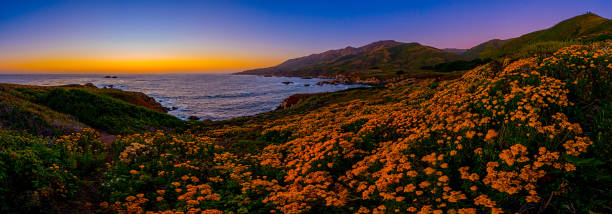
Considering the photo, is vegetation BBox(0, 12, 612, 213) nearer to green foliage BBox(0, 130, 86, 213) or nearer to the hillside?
green foliage BBox(0, 130, 86, 213)

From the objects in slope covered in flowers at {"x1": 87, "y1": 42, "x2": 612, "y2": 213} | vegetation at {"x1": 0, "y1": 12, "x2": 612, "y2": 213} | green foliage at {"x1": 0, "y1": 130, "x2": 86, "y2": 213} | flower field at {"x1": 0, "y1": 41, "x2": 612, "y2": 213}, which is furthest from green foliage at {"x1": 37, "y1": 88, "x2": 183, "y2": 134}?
green foliage at {"x1": 0, "y1": 130, "x2": 86, "y2": 213}

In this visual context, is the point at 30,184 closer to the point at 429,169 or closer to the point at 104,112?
the point at 429,169

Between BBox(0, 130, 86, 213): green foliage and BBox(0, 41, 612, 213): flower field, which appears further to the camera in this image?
BBox(0, 130, 86, 213): green foliage

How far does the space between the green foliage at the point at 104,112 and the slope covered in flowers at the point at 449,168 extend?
1216 centimetres

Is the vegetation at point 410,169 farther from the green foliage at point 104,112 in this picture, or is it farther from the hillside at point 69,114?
the green foliage at point 104,112

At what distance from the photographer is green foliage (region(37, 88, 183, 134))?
18500mm

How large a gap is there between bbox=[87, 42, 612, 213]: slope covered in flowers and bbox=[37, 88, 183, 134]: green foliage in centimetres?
1216

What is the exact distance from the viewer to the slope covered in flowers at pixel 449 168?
4230 millimetres

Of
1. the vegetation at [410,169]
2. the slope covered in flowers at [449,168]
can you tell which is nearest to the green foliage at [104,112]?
the vegetation at [410,169]

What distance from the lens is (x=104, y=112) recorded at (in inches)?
807

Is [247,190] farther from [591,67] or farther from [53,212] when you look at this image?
[591,67]

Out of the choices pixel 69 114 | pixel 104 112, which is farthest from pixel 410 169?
pixel 104 112

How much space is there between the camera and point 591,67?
7.59 meters

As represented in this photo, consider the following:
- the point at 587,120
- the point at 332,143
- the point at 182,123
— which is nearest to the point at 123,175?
the point at 332,143
